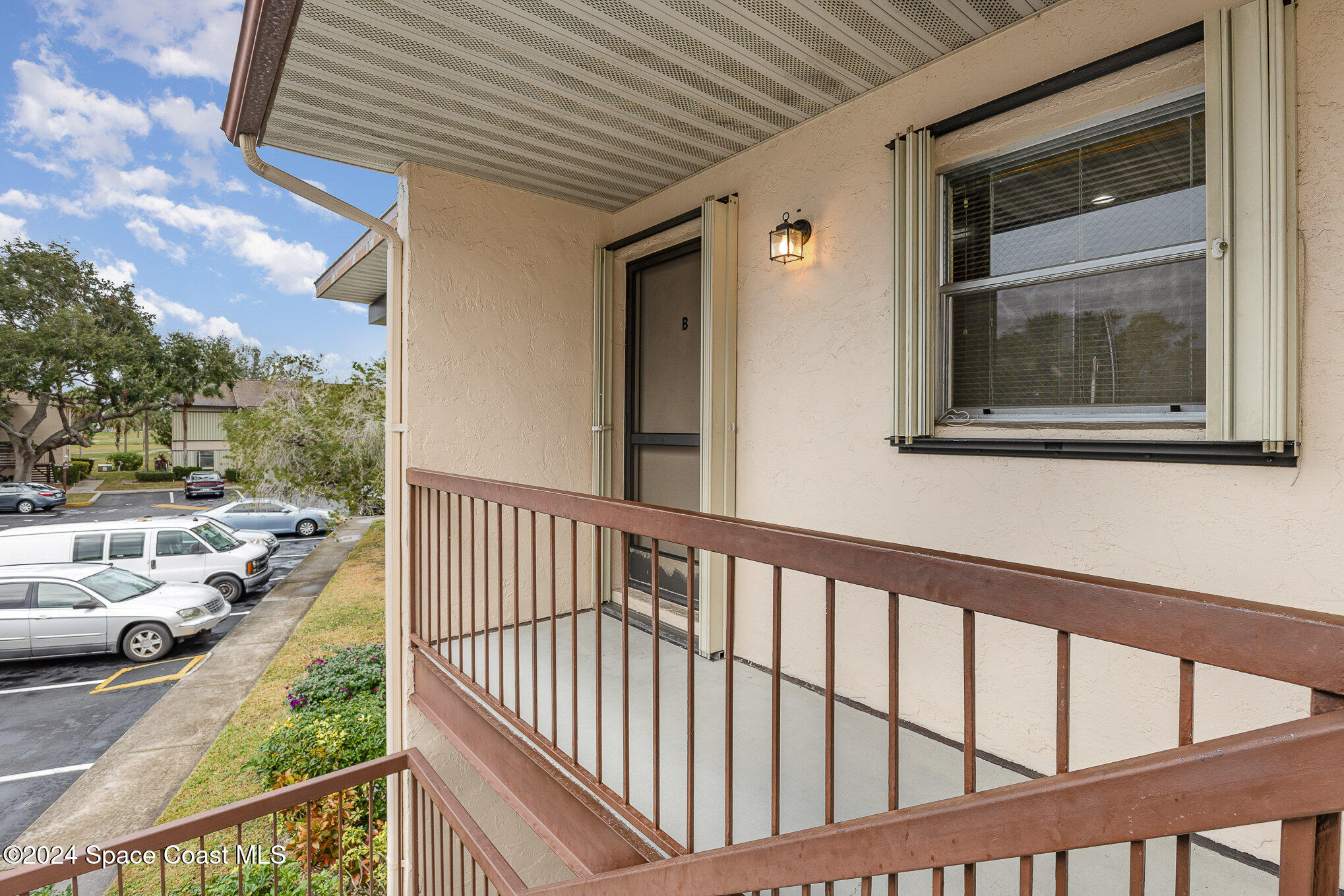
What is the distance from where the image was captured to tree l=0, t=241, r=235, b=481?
14297mm

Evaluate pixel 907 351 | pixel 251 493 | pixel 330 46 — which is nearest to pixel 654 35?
pixel 330 46

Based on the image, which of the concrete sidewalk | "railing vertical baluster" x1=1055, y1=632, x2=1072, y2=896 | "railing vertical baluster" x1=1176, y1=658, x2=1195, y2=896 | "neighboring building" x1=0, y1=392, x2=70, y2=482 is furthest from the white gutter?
"neighboring building" x1=0, y1=392, x2=70, y2=482

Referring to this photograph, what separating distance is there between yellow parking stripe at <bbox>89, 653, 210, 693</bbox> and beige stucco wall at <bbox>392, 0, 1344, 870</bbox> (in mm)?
7242

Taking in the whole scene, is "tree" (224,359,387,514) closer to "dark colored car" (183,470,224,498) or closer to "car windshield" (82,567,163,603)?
"car windshield" (82,567,163,603)

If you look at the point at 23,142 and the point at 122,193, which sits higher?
the point at 122,193

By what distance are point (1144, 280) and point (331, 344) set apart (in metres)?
91.8

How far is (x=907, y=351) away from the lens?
225 cm

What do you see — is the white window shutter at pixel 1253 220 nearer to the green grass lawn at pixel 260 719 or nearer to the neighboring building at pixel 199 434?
the green grass lawn at pixel 260 719

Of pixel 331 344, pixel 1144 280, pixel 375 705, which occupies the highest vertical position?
pixel 331 344

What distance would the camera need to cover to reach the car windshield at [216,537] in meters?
9.59

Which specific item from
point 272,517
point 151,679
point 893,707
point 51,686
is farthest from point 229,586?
point 893,707

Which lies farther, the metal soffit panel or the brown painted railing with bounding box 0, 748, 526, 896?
the brown painted railing with bounding box 0, 748, 526, 896

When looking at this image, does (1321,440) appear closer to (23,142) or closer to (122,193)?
(23,142)

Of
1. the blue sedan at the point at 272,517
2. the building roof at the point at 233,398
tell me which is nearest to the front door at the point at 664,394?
the blue sedan at the point at 272,517
